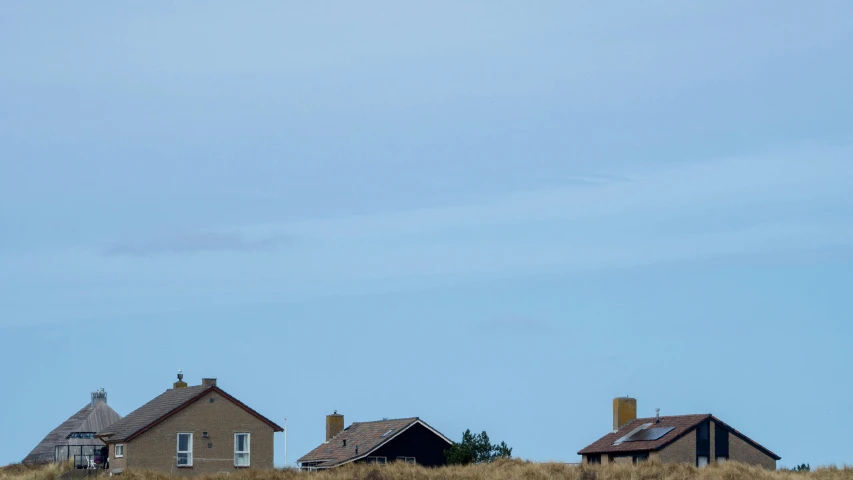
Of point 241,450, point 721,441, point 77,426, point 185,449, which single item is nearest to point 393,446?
point 241,450

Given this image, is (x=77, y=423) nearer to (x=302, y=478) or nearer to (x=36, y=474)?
(x=36, y=474)

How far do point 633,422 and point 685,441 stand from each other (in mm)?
8056

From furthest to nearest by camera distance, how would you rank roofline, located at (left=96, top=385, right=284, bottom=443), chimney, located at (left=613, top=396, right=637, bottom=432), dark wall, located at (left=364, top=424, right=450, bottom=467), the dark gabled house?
chimney, located at (left=613, top=396, right=637, bottom=432) → dark wall, located at (left=364, top=424, right=450, bottom=467) → the dark gabled house → roofline, located at (left=96, top=385, right=284, bottom=443)

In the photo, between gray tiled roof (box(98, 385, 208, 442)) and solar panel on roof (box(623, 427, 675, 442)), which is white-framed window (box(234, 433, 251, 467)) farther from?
solar panel on roof (box(623, 427, 675, 442))

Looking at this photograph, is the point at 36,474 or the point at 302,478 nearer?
the point at 302,478

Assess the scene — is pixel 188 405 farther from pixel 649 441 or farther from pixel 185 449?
pixel 649 441

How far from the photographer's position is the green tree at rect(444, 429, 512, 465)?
69.4 meters

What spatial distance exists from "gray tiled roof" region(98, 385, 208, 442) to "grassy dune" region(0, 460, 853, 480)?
7982mm

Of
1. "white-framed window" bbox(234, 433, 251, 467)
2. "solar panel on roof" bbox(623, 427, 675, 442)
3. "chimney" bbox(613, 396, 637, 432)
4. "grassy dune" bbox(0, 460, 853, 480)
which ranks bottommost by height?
"grassy dune" bbox(0, 460, 853, 480)

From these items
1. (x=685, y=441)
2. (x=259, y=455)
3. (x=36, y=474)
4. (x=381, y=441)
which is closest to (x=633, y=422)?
(x=685, y=441)

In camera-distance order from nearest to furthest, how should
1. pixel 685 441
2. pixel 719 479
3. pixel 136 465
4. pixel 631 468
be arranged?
pixel 719 479 → pixel 631 468 → pixel 136 465 → pixel 685 441

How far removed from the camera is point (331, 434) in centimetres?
8456

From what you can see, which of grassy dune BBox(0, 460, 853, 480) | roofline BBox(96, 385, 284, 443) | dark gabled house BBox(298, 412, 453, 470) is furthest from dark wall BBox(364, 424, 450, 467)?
grassy dune BBox(0, 460, 853, 480)

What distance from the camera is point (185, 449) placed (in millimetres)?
62406
